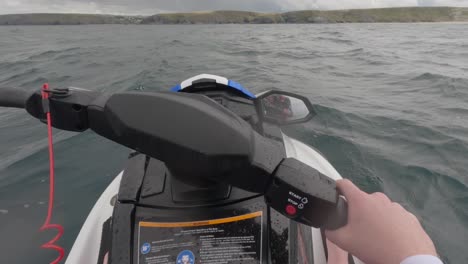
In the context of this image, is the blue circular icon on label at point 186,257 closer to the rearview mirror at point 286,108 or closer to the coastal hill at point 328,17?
the rearview mirror at point 286,108

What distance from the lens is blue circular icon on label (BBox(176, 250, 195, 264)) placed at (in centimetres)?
124

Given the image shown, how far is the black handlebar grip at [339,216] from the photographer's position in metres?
0.97

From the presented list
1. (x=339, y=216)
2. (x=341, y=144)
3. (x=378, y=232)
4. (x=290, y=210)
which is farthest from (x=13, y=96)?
(x=341, y=144)

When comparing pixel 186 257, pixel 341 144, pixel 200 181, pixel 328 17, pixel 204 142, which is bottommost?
pixel 341 144

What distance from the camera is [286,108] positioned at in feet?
7.30

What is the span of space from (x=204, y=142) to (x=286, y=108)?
1.49 meters

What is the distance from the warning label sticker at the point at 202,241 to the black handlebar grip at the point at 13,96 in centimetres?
71

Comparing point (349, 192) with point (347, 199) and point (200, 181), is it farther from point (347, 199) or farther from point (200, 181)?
point (200, 181)

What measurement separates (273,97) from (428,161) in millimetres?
3290

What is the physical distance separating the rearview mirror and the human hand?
1051 mm

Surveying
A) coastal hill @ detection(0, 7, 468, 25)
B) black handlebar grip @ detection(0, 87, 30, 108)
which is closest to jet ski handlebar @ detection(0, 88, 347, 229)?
black handlebar grip @ detection(0, 87, 30, 108)

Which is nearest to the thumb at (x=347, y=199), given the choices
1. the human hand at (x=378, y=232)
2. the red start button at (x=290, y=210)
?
the human hand at (x=378, y=232)

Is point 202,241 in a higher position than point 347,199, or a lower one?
lower

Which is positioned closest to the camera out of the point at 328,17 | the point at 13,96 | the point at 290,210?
the point at 290,210
